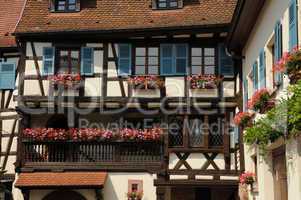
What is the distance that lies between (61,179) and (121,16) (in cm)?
606

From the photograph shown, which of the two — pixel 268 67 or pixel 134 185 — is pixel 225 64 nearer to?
pixel 134 185

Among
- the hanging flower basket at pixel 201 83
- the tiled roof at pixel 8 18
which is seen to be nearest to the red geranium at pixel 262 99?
the hanging flower basket at pixel 201 83

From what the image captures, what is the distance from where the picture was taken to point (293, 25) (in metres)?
10.4

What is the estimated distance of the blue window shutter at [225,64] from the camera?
19.1 m

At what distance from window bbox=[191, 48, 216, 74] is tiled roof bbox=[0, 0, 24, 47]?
6.98 meters

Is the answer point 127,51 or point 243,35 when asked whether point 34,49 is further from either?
point 243,35

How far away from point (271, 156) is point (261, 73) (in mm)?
2153

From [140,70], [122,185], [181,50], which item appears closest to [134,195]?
[122,185]

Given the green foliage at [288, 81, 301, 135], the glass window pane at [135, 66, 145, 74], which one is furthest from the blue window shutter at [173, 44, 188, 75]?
the green foliage at [288, 81, 301, 135]

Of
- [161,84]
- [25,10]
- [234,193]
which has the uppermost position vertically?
[25,10]

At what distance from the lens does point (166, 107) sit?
19.2m

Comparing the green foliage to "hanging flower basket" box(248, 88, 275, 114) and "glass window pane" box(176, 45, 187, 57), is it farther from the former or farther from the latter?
"glass window pane" box(176, 45, 187, 57)

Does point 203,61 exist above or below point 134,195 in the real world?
above

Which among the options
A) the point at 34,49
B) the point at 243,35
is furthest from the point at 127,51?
the point at 243,35
